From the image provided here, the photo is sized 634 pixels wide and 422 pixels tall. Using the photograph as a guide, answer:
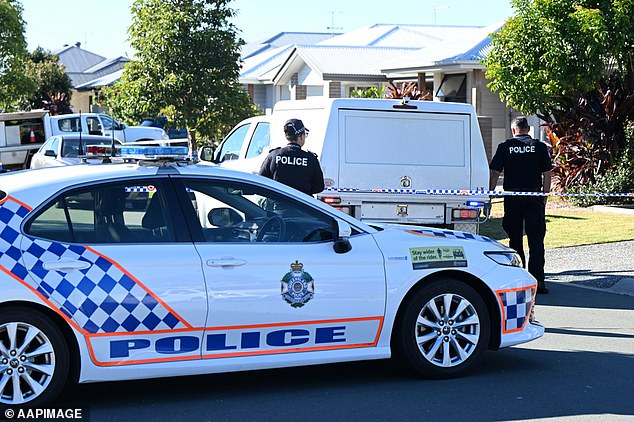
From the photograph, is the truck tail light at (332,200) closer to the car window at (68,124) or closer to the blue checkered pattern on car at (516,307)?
the blue checkered pattern on car at (516,307)

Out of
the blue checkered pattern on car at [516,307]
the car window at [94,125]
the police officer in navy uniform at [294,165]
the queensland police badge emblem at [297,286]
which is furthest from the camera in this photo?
the car window at [94,125]

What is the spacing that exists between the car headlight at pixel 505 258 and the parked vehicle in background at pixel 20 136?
24703mm

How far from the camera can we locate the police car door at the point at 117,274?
6.15m

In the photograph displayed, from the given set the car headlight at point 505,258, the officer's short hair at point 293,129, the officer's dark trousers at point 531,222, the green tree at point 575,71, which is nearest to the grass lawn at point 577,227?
the green tree at point 575,71

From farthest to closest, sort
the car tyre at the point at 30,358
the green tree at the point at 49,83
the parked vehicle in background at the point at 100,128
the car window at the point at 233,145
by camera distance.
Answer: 1. the green tree at the point at 49,83
2. the parked vehicle in background at the point at 100,128
3. the car window at the point at 233,145
4. the car tyre at the point at 30,358

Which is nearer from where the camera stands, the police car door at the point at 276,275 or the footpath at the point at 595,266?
the police car door at the point at 276,275

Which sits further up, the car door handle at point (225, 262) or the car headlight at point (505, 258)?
the car door handle at point (225, 262)

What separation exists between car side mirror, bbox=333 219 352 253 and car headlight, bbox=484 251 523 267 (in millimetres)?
1082

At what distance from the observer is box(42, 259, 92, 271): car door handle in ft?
20.1

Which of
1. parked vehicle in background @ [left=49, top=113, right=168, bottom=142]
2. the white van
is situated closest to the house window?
parked vehicle in background @ [left=49, top=113, right=168, bottom=142]

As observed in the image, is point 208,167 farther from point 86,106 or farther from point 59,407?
point 86,106

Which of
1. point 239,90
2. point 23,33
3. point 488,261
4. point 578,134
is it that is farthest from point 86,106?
point 488,261

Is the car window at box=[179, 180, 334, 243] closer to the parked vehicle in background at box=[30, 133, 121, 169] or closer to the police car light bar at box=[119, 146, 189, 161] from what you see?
the police car light bar at box=[119, 146, 189, 161]

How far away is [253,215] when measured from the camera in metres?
6.90
